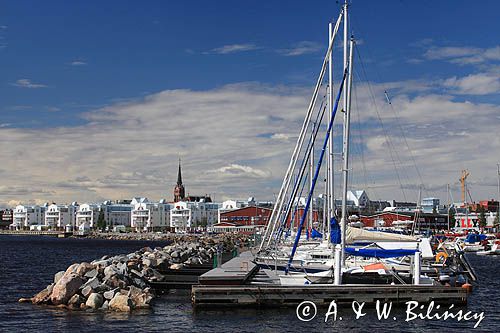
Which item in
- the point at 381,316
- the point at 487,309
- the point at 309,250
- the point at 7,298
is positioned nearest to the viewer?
the point at 381,316

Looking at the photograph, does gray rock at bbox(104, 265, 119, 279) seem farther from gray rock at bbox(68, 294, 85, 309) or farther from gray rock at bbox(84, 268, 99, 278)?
gray rock at bbox(68, 294, 85, 309)

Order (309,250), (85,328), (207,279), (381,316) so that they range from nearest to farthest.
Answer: (85,328) → (381,316) → (207,279) → (309,250)

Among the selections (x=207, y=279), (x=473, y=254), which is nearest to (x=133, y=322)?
(x=207, y=279)

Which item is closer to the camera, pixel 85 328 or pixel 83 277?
pixel 85 328

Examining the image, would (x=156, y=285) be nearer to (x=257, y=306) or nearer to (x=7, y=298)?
(x=7, y=298)

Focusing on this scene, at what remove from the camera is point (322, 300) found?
33438 millimetres

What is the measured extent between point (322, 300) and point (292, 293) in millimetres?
1486

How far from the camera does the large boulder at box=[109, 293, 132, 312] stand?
3467cm

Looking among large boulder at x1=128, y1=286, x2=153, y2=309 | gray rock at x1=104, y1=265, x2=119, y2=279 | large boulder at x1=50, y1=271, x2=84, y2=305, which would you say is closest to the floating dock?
large boulder at x1=128, y1=286, x2=153, y2=309

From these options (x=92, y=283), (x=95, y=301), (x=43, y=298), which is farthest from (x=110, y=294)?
(x=43, y=298)

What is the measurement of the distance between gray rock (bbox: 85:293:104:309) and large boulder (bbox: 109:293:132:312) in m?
0.60

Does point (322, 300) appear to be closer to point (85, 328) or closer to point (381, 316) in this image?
point (381, 316)

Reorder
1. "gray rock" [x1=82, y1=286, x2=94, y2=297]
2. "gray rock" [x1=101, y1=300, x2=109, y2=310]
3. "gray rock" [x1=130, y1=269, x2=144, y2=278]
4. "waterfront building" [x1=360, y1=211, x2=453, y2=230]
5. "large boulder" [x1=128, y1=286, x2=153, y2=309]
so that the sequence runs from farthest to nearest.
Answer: "waterfront building" [x1=360, y1=211, x2=453, y2=230]
"gray rock" [x1=130, y1=269, x2=144, y2=278]
"gray rock" [x1=82, y1=286, x2=94, y2=297]
"large boulder" [x1=128, y1=286, x2=153, y2=309]
"gray rock" [x1=101, y1=300, x2=109, y2=310]

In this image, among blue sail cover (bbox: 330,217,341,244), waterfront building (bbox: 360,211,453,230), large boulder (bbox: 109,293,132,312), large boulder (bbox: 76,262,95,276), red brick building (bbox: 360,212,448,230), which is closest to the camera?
large boulder (bbox: 109,293,132,312)
